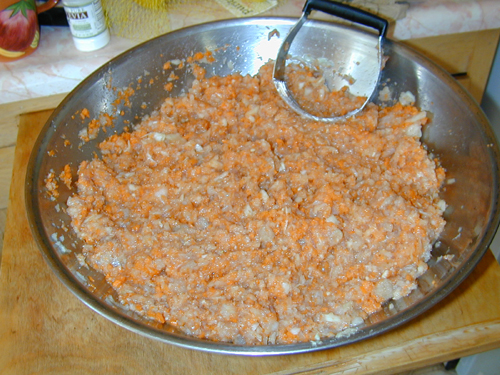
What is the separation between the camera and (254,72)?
4.23 ft

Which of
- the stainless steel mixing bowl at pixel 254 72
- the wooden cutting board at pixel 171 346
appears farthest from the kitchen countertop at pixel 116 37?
the wooden cutting board at pixel 171 346

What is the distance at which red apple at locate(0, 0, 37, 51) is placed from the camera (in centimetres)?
111

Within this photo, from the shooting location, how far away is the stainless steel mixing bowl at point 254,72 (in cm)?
79

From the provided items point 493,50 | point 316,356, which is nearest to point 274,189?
point 316,356

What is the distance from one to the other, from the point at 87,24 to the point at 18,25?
17 centimetres

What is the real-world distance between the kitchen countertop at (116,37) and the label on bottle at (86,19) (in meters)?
0.06

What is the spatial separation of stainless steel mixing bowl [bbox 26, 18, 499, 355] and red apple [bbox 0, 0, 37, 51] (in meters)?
0.25

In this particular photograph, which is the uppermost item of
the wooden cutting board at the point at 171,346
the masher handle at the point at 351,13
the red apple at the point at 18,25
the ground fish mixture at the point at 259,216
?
the masher handle at the point at 351,13

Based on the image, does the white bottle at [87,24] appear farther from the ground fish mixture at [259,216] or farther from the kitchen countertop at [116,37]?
the ground fish mixture at [259,216]

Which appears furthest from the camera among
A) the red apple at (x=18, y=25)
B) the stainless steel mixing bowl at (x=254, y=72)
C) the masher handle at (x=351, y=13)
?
the red apple at (x=18, y=25)

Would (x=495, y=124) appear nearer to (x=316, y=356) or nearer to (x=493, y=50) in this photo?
(x=493, y=50)

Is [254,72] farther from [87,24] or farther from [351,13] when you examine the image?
[87,24]

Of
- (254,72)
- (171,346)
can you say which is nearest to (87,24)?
(254,72)

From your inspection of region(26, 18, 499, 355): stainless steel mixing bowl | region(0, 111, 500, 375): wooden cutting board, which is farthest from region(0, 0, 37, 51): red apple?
region(0, 111, 500, 375): wooden cutting board
